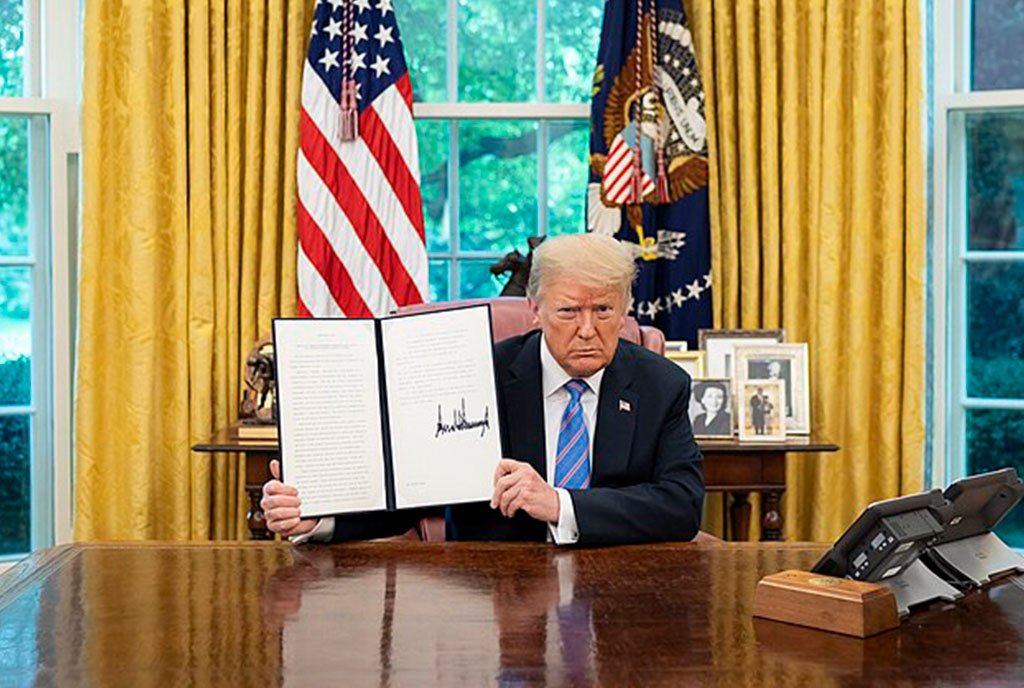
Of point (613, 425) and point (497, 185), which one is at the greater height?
point (497, 185)

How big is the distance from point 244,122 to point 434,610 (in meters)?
2.65

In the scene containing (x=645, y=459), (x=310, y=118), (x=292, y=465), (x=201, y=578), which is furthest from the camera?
(x=310, y=118)

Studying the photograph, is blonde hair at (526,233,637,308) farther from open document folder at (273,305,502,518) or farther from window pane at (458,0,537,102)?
window pane at (458,0,537,102)

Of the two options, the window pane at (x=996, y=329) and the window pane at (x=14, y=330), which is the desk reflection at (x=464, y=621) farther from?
the window pane at (x=996, y=329)

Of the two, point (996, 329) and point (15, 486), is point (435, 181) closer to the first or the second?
point (15, 486)

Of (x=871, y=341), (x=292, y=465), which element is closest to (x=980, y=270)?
(x=871, y=341)

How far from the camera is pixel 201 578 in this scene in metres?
2.25

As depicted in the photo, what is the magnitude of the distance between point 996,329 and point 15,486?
10.3 feet

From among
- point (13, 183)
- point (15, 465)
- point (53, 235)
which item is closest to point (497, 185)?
point (53, 235)

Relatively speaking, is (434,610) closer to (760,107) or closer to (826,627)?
(826,627)

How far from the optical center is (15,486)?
4582 millimetres

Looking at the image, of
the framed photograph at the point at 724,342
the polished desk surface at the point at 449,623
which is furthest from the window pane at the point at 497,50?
the polished desk surface at the point at 449,623

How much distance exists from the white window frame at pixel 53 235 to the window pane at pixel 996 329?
9.32 ft

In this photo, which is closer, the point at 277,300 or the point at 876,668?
the point at 876,668
